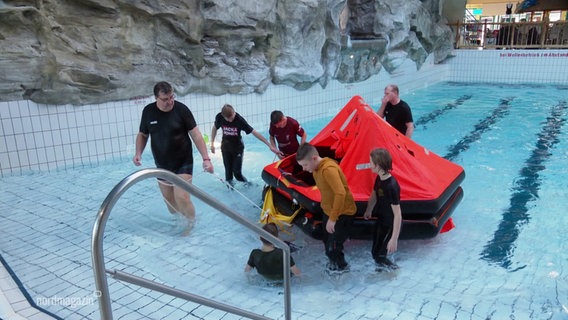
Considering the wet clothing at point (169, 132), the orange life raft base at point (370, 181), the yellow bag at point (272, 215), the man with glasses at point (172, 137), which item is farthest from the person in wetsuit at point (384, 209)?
the wet clothing at point (169, 132)

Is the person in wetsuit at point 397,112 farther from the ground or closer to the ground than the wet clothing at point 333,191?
farther from the ground

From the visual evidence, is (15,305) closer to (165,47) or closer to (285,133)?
(285,133)

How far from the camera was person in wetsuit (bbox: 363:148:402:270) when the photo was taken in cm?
325

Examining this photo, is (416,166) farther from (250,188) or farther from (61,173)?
(61,173)

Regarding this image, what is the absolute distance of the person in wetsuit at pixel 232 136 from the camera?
518 centimetres

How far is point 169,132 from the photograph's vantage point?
4.00 m

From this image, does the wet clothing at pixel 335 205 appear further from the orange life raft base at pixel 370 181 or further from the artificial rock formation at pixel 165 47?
the artificial rock formation at pixel 165 47

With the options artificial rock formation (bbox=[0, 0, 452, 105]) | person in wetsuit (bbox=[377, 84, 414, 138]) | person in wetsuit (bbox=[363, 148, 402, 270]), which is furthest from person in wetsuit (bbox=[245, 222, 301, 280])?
artificial rock formation (bbox=[0, 0, 452, 105])

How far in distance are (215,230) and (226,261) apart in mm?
662

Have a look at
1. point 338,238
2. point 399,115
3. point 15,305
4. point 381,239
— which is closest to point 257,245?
point 338,238

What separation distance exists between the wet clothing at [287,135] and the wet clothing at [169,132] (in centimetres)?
124

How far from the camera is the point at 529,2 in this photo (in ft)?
55.6

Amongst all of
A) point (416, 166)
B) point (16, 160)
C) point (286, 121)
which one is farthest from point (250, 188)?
point (16, 160)

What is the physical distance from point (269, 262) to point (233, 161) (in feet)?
7.93
